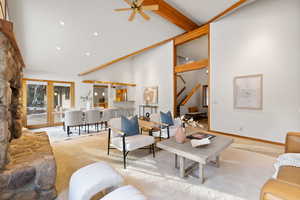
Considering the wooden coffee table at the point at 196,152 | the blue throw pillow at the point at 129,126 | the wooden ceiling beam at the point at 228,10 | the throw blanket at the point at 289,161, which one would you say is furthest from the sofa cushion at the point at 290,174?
the wooden ceiling beam at the point at 228,10

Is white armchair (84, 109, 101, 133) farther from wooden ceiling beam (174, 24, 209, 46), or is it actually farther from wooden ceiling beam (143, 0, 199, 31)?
wooden ceiling beam (174, 24, 209, 46)

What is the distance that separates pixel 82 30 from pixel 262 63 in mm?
5248

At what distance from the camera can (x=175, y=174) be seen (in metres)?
2.25

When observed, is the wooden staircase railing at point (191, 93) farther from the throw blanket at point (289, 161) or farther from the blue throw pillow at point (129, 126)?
the throw blanket at point (289, 161)

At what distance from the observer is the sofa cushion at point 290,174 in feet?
4.39

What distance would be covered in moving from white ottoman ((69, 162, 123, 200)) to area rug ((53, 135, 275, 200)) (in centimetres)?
52

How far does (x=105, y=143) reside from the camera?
12.5 feet

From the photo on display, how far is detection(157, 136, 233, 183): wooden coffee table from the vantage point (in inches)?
74.7

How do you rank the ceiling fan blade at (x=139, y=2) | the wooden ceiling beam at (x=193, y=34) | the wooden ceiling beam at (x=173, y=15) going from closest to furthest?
1. the ceiling fan blade at (x=139, y=2)
2. the wooden ceiling beam at (x=173, y=15)
3. the wooden ceiling beam at (x=193, y=34)

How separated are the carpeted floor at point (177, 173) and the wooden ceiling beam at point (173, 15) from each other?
13.6ft

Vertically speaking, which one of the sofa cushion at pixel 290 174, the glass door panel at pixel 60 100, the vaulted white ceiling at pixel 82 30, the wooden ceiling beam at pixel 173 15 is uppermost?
the wooden ceiling beam at pixel 173 15

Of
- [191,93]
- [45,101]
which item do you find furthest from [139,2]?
[45,101]

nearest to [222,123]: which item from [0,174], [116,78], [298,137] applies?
[298,137]

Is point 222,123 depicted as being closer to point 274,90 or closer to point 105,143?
point 274,90
